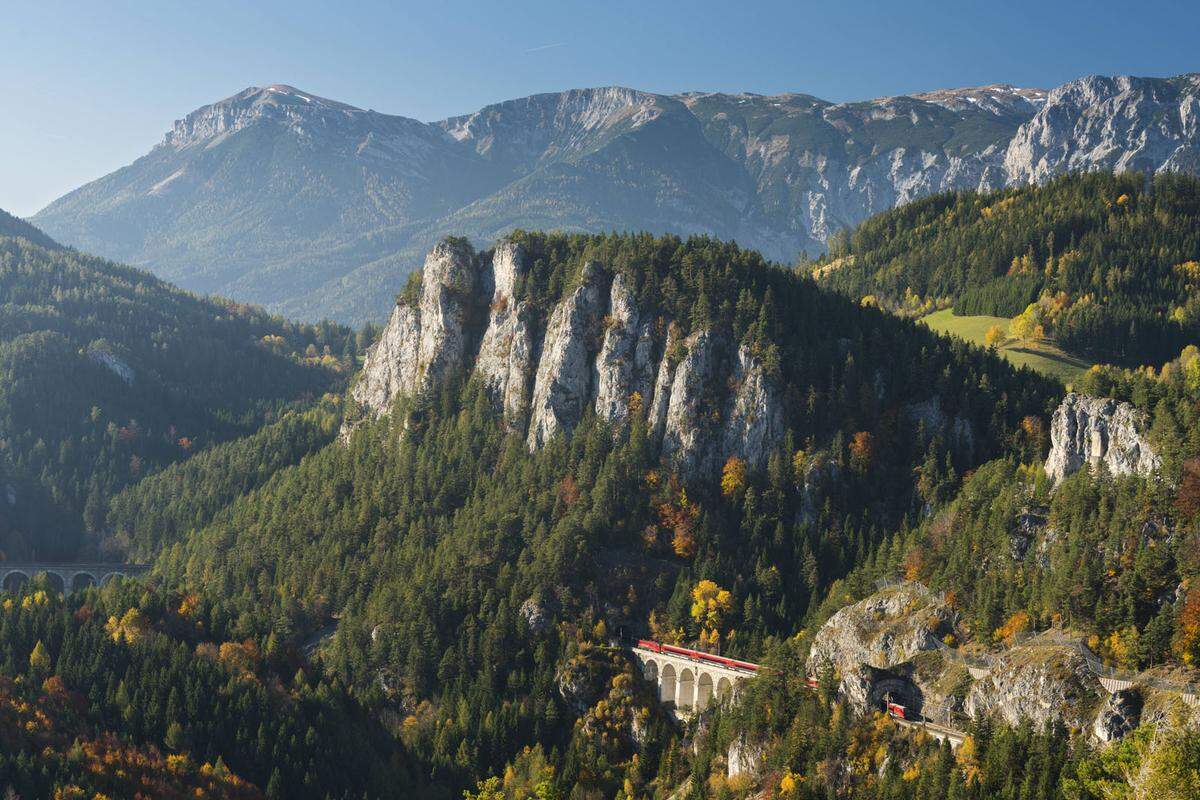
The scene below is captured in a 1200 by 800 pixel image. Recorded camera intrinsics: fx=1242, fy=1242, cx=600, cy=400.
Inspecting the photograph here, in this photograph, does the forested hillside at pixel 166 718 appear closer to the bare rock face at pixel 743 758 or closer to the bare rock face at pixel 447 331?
the bare rock face at pixel 743 758

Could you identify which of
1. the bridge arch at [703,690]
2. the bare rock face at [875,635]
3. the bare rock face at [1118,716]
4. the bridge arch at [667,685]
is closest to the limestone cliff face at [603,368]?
the bridge arch at [667,685]

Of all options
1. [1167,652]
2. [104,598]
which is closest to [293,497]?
[104,598]

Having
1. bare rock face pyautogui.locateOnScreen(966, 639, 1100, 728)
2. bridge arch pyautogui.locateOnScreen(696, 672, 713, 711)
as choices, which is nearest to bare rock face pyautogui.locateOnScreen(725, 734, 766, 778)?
bridge arch pyautogui.locateOnScreen(696, 672, 713, 711)

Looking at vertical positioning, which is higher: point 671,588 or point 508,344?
point 508,344

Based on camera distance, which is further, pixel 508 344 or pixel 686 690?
pixel 508 344

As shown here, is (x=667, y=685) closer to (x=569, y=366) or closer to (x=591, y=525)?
(x=591, y=525)

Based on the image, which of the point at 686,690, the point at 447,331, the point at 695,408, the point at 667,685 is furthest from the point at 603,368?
the point at 686,690
